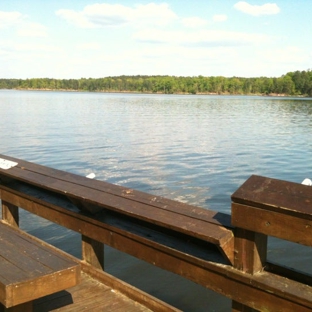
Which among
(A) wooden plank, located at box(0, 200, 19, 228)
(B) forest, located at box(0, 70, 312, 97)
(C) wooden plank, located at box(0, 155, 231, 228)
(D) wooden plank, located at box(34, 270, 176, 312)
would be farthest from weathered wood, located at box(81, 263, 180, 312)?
(B) forest, located at box(0, 70, 312, 97)

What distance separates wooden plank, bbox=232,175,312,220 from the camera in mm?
2240

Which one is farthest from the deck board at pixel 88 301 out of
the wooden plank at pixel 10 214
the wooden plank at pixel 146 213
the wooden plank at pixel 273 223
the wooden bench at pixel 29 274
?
the wooden plank at pixel 10 214

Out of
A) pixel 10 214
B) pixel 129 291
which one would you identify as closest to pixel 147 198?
pixel 129 291

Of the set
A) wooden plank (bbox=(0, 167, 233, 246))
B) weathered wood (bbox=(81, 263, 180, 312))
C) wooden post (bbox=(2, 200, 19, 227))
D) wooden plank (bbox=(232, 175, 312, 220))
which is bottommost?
weathered wood (bbox=(81, 263, 180, 312))

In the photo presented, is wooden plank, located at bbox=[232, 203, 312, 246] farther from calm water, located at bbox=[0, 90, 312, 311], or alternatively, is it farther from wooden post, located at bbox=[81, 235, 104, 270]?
calm water, located at bbox=[0, 90, 312, 311]

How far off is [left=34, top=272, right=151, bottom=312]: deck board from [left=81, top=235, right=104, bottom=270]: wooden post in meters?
0.26

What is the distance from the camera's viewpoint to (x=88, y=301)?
3551mm

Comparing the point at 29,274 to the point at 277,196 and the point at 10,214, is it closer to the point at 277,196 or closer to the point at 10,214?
the point at 277,196

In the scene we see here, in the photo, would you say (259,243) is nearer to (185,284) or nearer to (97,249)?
(97,249)

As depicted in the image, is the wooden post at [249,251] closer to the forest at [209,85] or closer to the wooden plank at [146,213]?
the wooden plank at [146,213]

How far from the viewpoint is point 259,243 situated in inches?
100

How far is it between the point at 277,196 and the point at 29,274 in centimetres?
150

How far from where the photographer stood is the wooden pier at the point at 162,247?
7.77 feet

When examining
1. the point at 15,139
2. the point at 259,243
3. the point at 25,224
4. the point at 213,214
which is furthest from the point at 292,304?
the point at 15,139
